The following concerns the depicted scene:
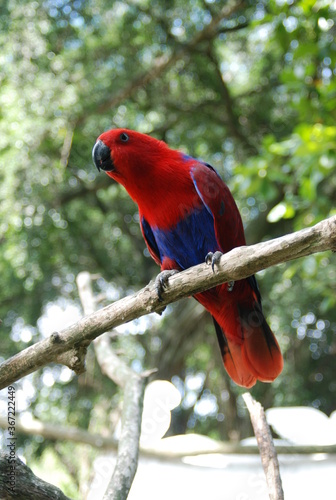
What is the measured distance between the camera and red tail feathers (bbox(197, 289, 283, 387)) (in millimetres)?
2557

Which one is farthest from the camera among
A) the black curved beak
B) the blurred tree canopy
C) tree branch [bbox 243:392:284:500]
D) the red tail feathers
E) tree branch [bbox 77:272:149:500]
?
the blurred tree canopy

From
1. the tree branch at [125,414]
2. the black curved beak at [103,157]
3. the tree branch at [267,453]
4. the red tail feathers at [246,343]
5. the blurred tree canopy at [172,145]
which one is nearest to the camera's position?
the tree branch at [267,453]

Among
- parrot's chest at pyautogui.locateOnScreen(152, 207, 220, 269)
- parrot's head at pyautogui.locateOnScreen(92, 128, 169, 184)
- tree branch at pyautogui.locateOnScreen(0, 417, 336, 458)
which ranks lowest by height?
tree branch at pyautogui.locateOnScreen(0, 417, 336, 458)

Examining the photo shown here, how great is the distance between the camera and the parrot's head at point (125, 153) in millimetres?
2723

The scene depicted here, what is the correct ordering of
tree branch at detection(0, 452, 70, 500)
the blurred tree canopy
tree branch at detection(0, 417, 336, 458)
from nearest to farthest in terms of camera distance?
tree branch at detection(0, 452, 70, 500), tree branch at detection(0, 417, 336, 458), the blurred tree canopy

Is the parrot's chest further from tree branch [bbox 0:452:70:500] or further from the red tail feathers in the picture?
tree branch [bbox 0:452:70:500]

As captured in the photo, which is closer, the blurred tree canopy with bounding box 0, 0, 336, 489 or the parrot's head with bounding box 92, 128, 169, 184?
the parrot's head with bounding box 92, 128, 169, 184

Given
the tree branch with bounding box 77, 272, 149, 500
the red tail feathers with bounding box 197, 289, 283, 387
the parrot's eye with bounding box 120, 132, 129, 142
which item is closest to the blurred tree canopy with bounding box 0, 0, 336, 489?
the tree branch with bounding box 77, 272, 149, 500

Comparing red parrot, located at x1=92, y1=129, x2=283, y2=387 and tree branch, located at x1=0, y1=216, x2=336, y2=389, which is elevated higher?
red parrot, located at x1=92, y1=129, x2=283, y2=387

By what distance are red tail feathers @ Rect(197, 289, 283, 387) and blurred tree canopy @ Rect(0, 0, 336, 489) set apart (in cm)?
94

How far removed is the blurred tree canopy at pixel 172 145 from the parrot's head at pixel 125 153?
1.10m

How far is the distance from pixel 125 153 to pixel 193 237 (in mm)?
557

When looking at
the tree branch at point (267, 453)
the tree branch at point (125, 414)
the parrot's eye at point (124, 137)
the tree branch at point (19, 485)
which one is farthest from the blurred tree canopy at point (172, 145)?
the tree branch at point (19, 485)

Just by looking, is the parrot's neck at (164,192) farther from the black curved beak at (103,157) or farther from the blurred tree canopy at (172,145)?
the blurred tree canopy at (172,145)
